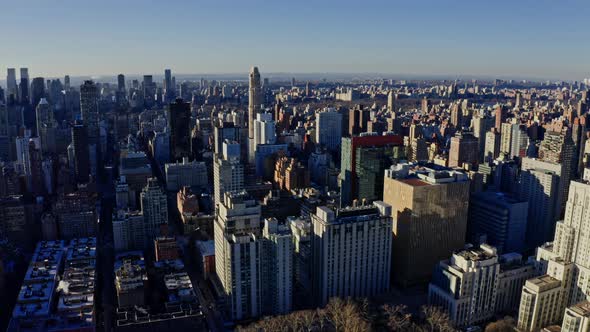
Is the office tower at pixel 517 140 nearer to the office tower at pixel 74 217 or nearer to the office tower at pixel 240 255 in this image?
the office tower at pixel 240 255

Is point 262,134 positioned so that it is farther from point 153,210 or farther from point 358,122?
point 153,210

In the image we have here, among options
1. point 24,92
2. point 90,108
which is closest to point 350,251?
point 90,108

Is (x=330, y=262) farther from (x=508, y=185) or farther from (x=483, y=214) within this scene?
(x=508, y=185)

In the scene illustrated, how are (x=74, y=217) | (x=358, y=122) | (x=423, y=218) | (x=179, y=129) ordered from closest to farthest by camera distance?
(x=423, y=218) < (x=74, y=217) < (x=179, y=129) < (x=358, y=122)

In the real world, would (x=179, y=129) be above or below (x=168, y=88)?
below

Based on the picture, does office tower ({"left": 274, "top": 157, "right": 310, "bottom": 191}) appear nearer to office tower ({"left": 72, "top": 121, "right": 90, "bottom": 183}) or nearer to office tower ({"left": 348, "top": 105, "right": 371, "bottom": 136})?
office tower ({"left": 72, "top": 121, "right": 90, "bottom": 183})

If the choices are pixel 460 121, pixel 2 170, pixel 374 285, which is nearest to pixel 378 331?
pixel 374 285

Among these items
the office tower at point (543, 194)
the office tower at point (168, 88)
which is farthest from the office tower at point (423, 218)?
the office tower at point (168, 88)
